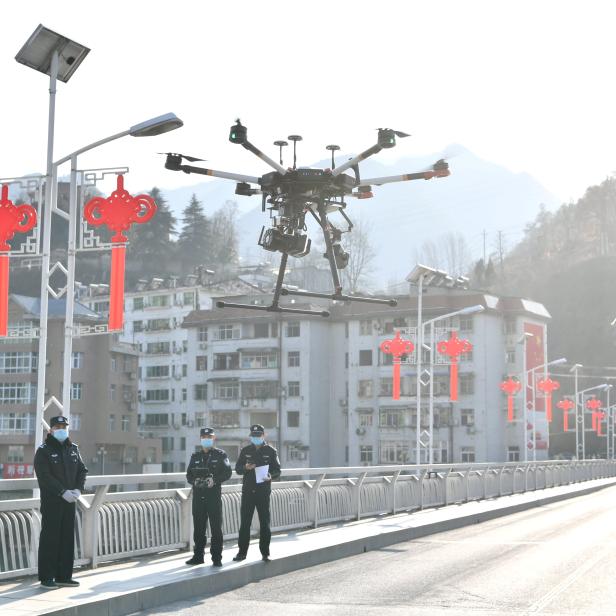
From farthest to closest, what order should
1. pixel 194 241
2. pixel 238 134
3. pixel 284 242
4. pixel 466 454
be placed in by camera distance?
pixel 194 241 < pixel 466 454 < pixel 284 242 < pixel 238 134

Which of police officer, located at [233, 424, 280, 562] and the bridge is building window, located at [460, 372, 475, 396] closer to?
the bridge

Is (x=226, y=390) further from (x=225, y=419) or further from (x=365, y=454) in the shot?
(x=365, y=454)

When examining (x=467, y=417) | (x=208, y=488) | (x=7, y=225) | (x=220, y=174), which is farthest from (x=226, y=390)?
(x=208, y=488)

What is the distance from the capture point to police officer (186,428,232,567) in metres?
13.7

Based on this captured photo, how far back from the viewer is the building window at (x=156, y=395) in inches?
4112

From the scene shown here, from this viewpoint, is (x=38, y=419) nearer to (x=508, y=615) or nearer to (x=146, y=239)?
(x=508, y=615)

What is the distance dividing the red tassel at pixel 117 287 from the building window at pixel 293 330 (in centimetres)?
7847

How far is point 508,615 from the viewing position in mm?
10742

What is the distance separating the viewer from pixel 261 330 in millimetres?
97375

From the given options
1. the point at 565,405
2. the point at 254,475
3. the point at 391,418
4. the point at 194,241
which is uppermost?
the point at 194,241

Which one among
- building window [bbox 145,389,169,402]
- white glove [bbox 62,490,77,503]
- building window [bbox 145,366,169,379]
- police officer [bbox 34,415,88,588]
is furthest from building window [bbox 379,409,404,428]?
white glove [bbox 62,490,77,503]

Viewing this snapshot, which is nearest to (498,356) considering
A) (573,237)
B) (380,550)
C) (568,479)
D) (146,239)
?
(568,479)

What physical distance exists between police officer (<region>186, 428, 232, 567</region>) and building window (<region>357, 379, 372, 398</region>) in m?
78.8

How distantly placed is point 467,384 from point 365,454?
10.5 m
